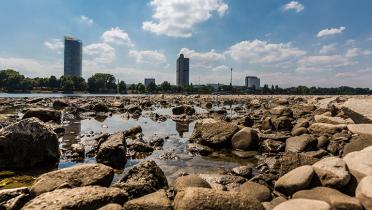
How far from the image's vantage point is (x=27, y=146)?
1165 cm

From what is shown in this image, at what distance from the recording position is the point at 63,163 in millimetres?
12195

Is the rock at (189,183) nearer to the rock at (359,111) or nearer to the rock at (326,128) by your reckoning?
the rock at (326,128)

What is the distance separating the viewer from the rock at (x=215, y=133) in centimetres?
1514

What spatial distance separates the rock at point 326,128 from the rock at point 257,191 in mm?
8002

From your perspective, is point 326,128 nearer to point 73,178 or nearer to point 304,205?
point 304,205

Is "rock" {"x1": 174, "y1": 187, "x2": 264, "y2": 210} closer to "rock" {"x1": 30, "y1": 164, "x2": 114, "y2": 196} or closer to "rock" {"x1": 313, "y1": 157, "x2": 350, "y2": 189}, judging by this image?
"rock" {"x1": 313, "y1": 157, "x2": 350, "y2": 189}

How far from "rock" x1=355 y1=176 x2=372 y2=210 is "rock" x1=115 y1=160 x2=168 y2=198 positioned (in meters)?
4.37

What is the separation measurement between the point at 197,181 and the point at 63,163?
6.30 meters

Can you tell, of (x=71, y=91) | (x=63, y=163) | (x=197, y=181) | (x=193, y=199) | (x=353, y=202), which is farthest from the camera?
(x=71, y=91)

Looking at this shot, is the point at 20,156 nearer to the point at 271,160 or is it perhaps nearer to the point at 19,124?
the point at 19,124

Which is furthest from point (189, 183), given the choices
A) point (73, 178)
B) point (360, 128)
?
point (360, 128)

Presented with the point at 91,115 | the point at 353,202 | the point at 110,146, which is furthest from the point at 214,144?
the point at 91,115

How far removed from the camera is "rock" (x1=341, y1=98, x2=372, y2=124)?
586 inches

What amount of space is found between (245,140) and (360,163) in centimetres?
677
